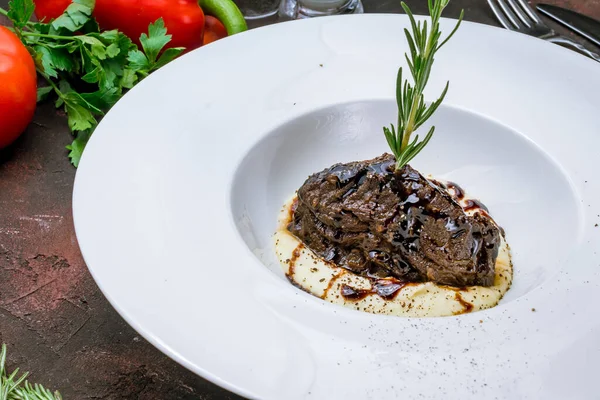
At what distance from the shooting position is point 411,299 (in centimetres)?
193

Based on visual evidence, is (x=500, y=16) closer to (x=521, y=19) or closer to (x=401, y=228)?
(x=521, y=19)

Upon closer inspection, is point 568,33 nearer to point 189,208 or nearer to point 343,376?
point 189,208

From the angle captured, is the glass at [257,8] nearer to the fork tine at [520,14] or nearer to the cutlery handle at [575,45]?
the fork tine at [520,14]

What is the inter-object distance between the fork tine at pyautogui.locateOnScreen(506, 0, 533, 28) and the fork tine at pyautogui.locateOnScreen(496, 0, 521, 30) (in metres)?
0.02

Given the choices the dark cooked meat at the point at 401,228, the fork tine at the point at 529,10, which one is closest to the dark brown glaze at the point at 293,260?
the dark cooked meat at the point at 401,228

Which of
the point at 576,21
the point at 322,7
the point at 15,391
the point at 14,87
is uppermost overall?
Result: the point at 576,21

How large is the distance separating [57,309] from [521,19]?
2.62 m

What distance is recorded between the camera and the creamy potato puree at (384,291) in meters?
1.90

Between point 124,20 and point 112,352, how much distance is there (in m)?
1.65

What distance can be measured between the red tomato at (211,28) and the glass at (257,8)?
23 cm

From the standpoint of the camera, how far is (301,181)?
2512 mm

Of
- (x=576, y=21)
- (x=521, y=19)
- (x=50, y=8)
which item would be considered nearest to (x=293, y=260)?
(x=50, y=8)

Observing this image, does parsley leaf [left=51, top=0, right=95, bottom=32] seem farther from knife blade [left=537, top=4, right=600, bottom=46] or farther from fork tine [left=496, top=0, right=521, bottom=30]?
knife blade [left=537, top=4, right=600, bottom=46]

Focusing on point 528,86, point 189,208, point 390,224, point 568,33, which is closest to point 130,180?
point 189,208
